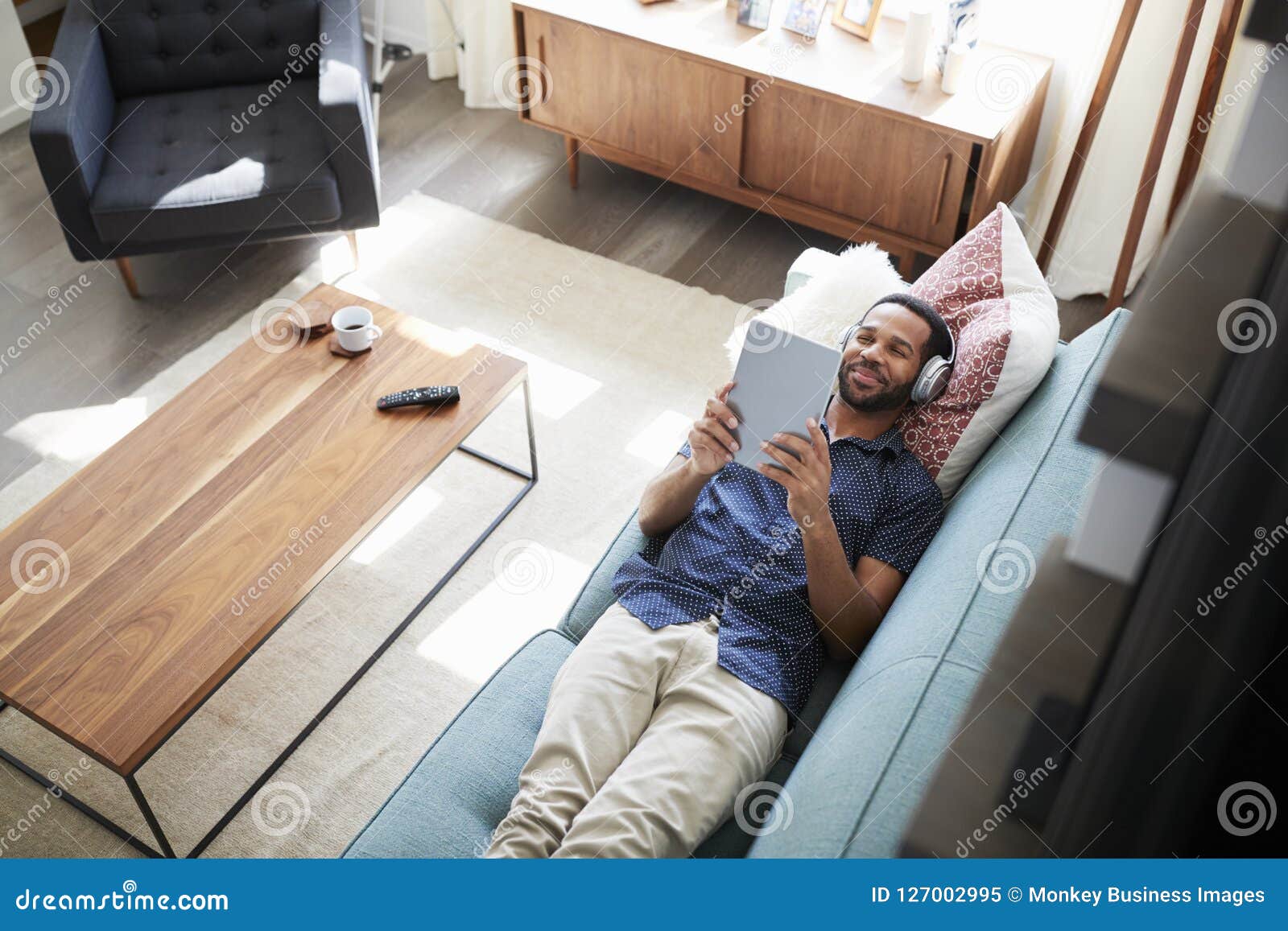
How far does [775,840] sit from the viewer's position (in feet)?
4.25

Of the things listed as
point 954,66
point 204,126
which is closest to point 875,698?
point 954,66

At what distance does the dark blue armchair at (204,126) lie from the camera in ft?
9.35

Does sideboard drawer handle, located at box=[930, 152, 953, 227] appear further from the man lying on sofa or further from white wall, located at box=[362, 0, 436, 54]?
white wall, located at box=[362, 0, 436, 54]

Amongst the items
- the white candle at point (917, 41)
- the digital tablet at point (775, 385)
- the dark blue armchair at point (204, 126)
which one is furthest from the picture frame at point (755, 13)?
the digital tablet at point (775, 385)

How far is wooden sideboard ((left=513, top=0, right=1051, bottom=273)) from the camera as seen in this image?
283 cm

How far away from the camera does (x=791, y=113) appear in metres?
3.01

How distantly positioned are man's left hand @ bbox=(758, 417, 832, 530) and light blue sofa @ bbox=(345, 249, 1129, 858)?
0.19m

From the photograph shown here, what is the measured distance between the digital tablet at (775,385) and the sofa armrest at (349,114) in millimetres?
1637

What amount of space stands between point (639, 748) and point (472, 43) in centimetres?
296

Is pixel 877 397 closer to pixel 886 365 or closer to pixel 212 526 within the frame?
pixel 886 365

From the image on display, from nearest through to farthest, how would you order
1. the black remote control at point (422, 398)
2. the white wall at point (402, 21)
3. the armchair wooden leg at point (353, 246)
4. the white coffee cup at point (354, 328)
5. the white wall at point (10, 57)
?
the black remote control at point (422, 398), the white coffee cup at point (354, 328), the armchair wooden leg at point (353, 246), the white wall at point (10, 57), the white wall at point (402, 21)

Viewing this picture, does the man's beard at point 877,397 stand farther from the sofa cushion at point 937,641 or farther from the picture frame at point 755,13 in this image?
the picture frame at point 755,13

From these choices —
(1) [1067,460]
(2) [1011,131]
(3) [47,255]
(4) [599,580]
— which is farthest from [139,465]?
(2) [1011,131]

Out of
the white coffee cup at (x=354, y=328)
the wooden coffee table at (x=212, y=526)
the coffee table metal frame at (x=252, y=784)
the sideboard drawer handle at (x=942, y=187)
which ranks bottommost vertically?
the coffee table metal frame at (x=252, y=784)
